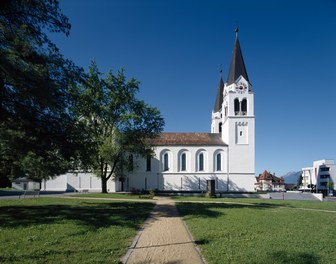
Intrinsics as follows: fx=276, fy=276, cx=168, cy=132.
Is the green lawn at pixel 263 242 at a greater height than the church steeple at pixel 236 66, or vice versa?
the church steeple at pixel 236 66

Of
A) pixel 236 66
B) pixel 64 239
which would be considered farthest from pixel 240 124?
pixel 64 239

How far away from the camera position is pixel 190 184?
46094mm

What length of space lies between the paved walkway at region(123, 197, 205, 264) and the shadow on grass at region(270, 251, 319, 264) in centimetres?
201

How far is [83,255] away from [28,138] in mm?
9439

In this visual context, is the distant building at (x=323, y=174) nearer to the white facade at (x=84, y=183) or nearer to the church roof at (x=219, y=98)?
the church roof at (x=219, y=98)

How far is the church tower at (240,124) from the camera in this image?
1795 inches

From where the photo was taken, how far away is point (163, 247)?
8359mm

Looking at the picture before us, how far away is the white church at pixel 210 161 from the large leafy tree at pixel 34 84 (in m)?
31.1

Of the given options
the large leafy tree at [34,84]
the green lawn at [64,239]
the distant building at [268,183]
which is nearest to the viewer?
the green lawn at [64,239]

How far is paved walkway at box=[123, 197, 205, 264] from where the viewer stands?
279 inches

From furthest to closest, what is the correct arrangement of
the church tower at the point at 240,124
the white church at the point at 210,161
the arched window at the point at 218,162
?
the arched window at the point at 218,162
the church tower at the point at 240,124
the white church at the point at 210,161

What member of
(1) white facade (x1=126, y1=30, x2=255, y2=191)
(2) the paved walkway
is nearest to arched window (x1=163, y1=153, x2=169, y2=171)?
(1) white facade (x1=126, y1=30, x2=255, y2=191)

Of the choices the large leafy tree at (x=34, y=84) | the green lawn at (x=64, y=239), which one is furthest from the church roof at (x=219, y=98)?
the green lawn at (x=64, y=239)

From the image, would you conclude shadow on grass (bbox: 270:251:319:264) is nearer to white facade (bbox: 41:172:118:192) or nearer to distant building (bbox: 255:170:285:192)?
white facade (bbox: 41:172:118:192)
